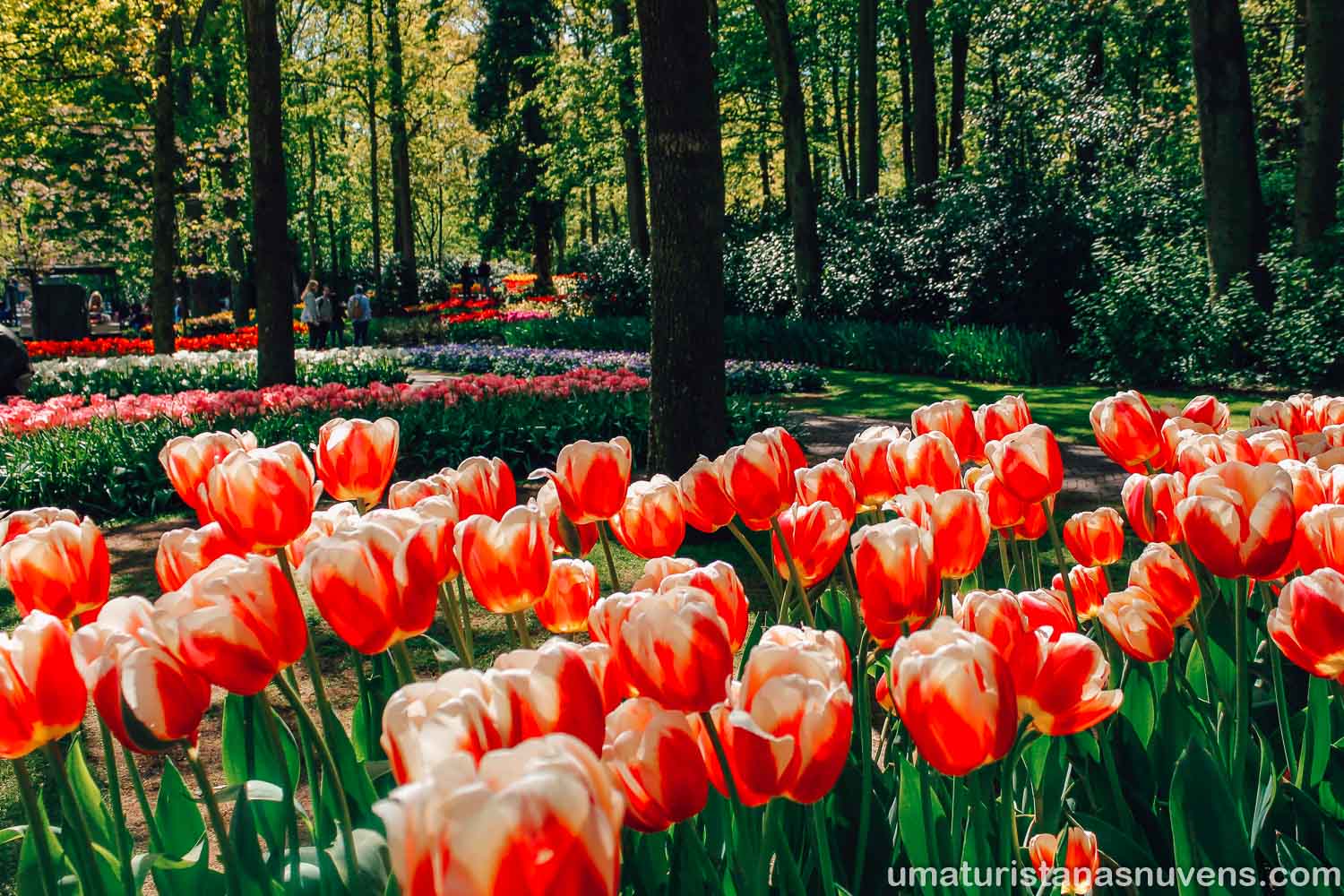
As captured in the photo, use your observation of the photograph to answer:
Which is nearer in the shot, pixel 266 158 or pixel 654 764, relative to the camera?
pixel 654 764

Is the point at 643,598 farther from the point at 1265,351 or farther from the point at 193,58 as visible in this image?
the point at 193,58

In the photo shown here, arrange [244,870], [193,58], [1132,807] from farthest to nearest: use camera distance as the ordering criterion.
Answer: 1. [193,58]
2. [1132,807]
3. [244,870]

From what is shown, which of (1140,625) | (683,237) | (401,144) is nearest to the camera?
(1140,625)

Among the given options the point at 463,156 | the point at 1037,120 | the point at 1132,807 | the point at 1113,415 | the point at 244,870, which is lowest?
the point at 1132,807

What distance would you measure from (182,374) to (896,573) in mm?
14621

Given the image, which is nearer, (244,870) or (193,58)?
(244,870)

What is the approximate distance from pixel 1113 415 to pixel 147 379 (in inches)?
563

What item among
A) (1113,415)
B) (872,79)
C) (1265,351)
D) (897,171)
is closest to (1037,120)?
(872,79)

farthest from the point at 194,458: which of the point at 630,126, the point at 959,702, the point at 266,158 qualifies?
the point at 630,126

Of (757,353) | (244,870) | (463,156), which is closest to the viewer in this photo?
(244,870)

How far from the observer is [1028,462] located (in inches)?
71.5

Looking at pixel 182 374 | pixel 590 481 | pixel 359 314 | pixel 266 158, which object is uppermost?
pixel 266 158

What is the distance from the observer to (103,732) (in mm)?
1422

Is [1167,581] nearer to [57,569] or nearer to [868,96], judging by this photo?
[57,569]
